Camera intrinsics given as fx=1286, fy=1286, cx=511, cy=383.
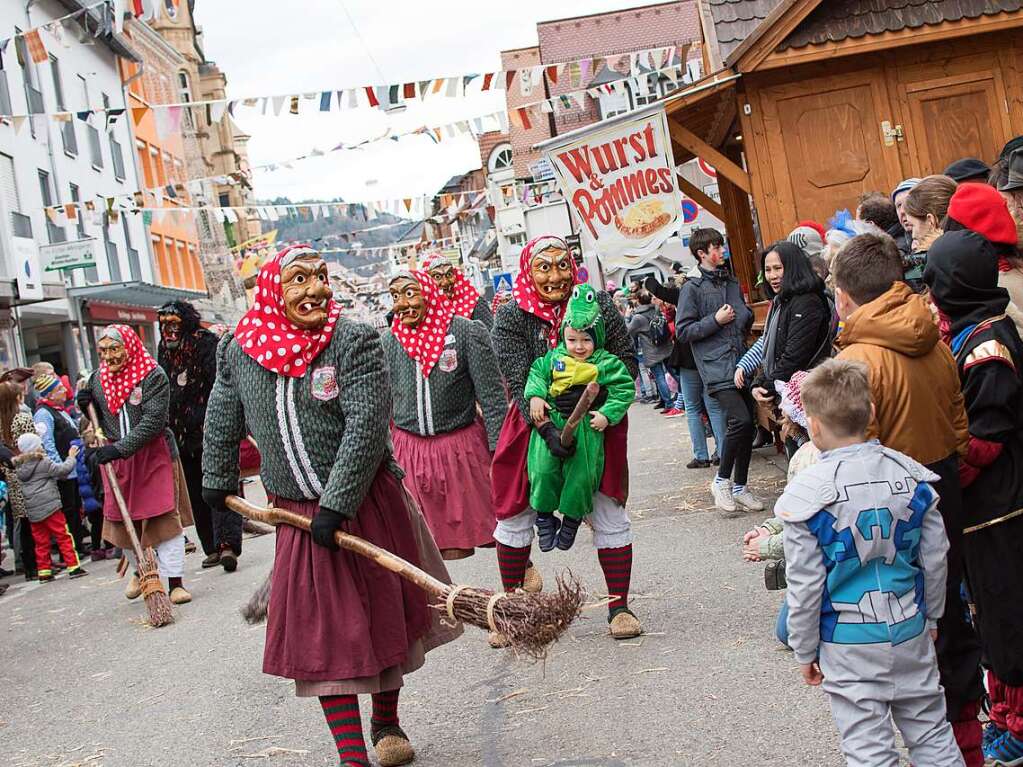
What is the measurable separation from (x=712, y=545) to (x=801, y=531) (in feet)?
16.8

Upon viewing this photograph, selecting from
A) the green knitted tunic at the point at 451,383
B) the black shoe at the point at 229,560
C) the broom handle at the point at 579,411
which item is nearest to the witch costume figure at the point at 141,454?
the black shoe at the point at 229,560

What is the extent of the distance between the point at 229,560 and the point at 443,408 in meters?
3.94

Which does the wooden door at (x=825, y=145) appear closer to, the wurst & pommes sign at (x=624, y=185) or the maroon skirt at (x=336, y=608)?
the wurst & pommes sign at (x=624, y=185)

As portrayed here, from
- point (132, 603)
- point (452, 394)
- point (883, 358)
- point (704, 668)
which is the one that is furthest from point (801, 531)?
point (132, 603)

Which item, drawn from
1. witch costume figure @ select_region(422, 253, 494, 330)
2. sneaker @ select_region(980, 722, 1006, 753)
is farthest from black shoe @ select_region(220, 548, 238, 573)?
sneaker @ select_region(980, 722, 1006, 753)

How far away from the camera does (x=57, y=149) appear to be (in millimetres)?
32719

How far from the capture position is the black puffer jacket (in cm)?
721

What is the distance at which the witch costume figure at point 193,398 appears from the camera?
10.7 metres

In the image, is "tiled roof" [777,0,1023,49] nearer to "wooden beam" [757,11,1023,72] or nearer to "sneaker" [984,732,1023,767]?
"wooden beam" [757,11,1023,72]

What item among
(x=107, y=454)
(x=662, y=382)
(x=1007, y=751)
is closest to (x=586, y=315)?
(x=1007, y=751)

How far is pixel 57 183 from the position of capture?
32281 millimetres

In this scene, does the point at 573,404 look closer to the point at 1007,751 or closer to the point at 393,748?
the point at 393,748

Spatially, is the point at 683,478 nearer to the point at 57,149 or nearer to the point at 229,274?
the point at 57,149

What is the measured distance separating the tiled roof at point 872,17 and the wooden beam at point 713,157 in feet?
3.84
